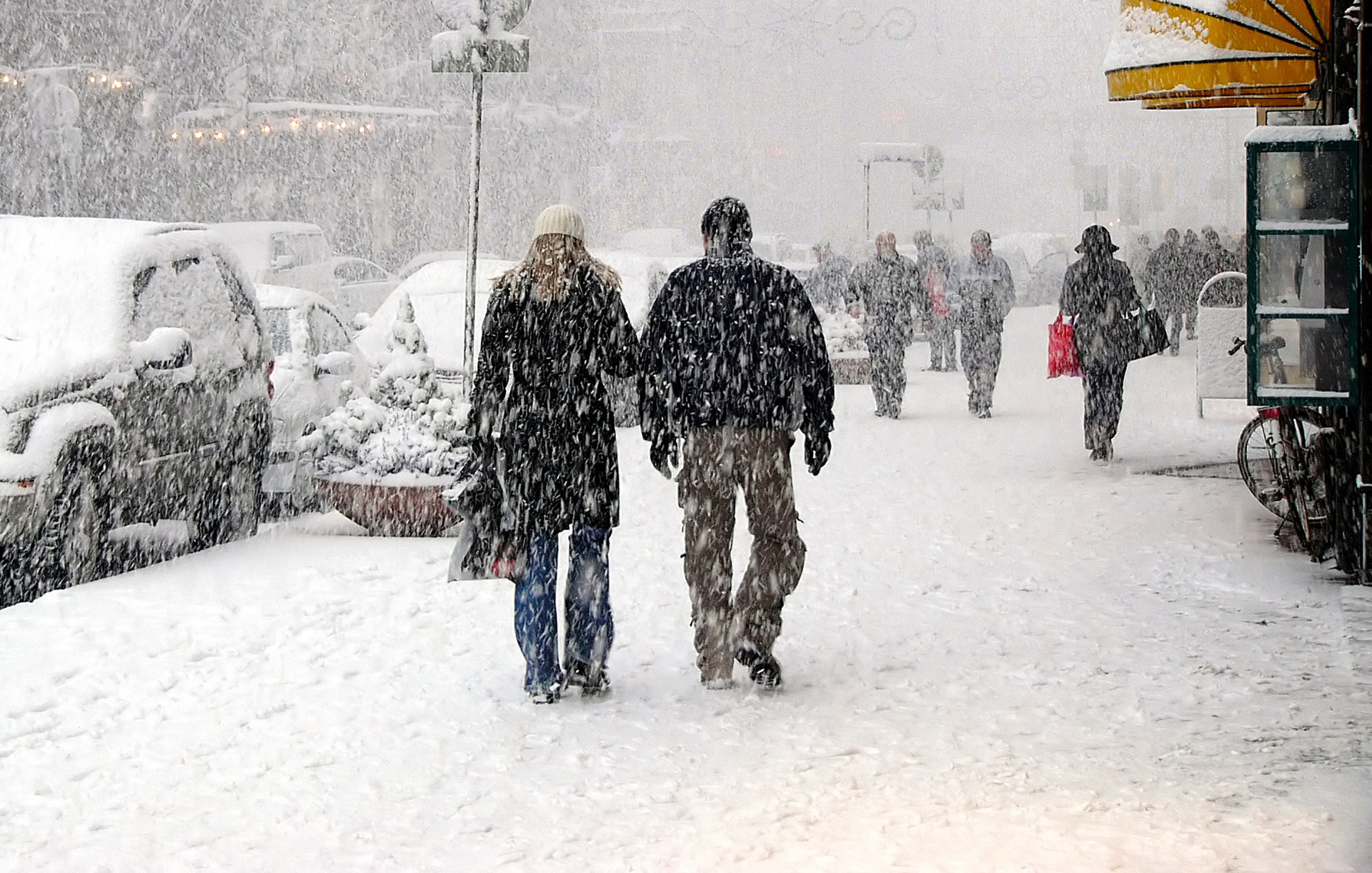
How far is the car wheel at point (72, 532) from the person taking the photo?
837 cm

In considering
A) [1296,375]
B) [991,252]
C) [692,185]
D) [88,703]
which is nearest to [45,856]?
[88,703]

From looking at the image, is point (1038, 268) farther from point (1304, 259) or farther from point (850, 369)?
point (1304, 259)

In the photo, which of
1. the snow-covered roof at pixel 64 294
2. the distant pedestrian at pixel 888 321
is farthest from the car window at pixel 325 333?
the distant pedestrian at pixel 888 321

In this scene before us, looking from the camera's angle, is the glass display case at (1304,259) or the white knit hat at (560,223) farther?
the glass display case at (1304,259)

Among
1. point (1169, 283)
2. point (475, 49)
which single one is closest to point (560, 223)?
point (475, 49)

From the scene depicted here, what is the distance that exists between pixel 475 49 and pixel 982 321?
7347 millimetres

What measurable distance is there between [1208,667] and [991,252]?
11920 mm

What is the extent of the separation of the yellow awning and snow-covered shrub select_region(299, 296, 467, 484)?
4968 mm

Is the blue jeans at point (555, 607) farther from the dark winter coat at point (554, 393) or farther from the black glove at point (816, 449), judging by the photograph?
the black glove at point (816, 449)

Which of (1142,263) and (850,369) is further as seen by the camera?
(1142,263)

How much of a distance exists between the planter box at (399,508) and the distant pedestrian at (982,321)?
8.55m

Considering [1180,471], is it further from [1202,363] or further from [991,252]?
[991,252]

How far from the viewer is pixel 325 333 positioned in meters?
12.9

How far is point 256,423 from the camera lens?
1016 centimetres
